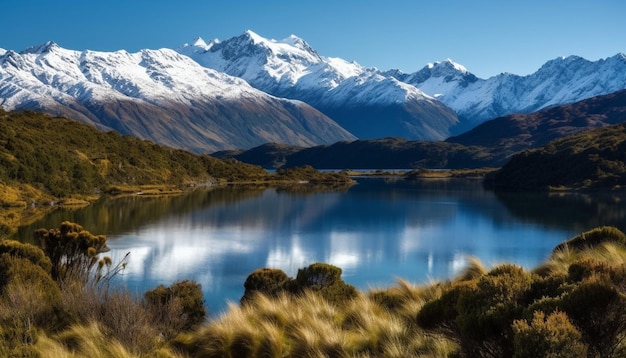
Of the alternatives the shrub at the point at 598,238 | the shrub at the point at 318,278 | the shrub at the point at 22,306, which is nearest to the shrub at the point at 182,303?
the shrub at the point at 22,306

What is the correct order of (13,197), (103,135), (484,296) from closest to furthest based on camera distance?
(484,296) → (13,197) → (103,135)

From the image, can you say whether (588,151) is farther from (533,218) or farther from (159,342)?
(159,342)

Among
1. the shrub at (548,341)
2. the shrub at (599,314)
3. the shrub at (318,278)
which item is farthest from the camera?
the shrub at (318,278)

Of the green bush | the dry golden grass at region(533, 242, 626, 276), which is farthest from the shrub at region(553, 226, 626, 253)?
the green bush

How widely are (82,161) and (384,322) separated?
106 metres

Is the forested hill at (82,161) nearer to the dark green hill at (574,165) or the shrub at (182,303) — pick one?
the shrub at (182,303)

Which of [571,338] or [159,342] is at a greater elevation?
[571,338]

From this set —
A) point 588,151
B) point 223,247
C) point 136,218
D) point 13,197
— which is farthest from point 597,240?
point 588,151

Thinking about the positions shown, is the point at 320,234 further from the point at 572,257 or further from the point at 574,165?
the point at 574,165

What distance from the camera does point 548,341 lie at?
5.89m

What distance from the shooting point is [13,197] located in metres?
76.8

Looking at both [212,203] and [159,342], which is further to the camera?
[212,203]

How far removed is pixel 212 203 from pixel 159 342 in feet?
274

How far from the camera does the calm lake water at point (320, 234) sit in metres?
38.2
